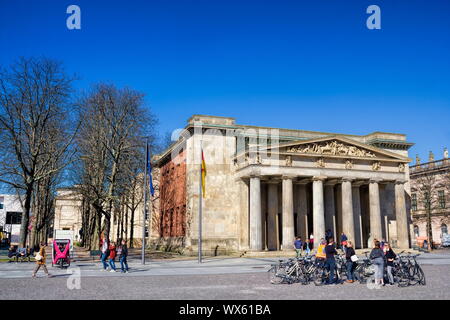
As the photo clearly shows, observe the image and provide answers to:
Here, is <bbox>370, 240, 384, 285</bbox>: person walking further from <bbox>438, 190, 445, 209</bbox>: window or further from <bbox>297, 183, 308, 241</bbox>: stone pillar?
<bbox>438, 190, 445, 209</bbox>: window

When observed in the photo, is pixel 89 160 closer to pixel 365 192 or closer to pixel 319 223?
pixel 319 223

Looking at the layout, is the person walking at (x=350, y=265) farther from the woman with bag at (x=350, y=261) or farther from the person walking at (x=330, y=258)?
the person walking at (x=330, y=258)

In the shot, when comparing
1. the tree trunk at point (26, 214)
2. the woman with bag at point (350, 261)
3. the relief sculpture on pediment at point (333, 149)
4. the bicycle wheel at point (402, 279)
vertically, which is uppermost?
the relief sculpture on pediment at point (333, 149)

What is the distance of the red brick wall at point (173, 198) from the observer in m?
48.8

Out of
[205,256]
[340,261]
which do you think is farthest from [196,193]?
[340,261]

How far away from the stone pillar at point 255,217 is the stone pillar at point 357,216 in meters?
13.2

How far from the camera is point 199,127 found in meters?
45.8

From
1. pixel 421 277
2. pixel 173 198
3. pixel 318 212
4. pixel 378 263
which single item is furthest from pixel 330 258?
pixel 173 198

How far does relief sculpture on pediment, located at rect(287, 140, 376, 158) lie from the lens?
4319 cm

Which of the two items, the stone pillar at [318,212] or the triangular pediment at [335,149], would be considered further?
the triangular pediment at [335,149]

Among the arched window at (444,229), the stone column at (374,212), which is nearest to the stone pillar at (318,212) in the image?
the stone column at (374,212)

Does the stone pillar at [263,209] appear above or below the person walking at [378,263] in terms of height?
above
